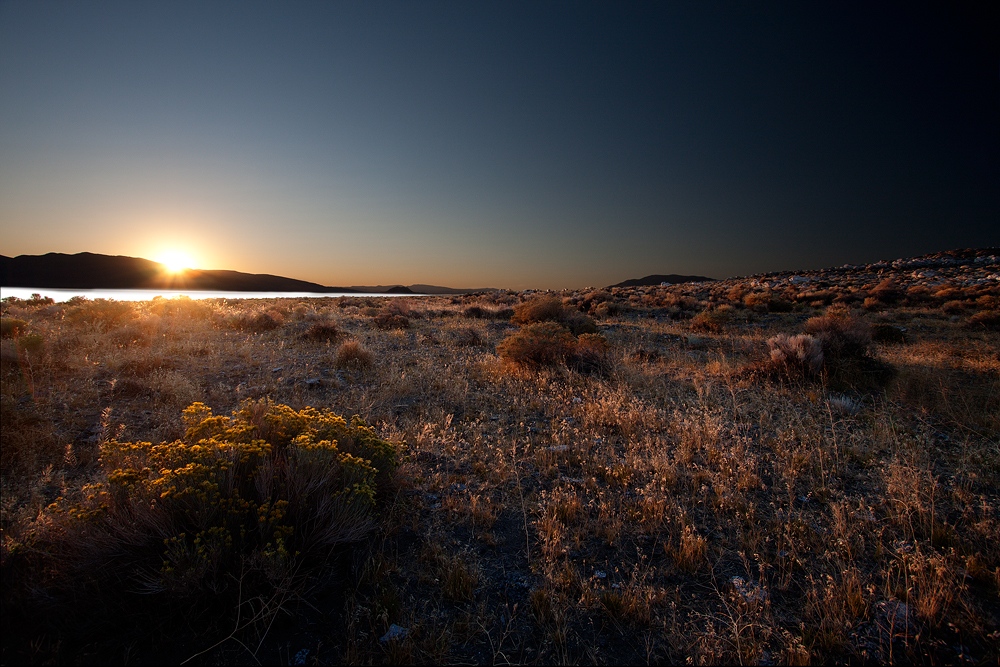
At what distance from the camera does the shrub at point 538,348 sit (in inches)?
332

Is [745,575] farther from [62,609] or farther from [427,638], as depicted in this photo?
[62,609]

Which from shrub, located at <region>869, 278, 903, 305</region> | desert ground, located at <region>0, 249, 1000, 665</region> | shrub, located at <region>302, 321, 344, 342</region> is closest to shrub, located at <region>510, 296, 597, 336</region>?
shrub, located at <region>302, 321, 344, 342</region>

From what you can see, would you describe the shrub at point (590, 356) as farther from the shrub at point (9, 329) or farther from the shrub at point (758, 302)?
the shrub at point (758, 302)

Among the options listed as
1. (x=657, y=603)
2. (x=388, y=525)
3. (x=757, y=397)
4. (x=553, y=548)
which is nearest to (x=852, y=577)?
(x=657, y=603)

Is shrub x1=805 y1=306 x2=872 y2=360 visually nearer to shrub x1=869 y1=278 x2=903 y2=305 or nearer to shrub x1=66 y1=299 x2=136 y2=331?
shrub x1=66 y1=299 x2=136 y2=331

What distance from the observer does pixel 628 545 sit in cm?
311

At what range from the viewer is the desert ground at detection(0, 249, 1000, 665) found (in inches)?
86.5

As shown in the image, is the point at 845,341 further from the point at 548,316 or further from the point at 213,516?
the point at 213,516

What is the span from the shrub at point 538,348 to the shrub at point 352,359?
124 inches

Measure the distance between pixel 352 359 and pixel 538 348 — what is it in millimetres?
4357

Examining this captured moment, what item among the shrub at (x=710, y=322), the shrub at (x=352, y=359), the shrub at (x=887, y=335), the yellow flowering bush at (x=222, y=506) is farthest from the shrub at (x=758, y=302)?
the yellow flowering bush at (x=222, y=506)

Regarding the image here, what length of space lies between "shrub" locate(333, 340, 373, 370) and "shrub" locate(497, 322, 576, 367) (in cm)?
315

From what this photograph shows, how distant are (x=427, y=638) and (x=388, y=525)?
104 cm

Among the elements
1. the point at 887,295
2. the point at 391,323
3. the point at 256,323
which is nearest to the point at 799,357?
the point at 391,323
